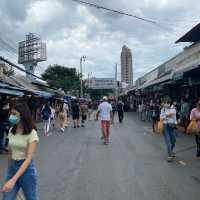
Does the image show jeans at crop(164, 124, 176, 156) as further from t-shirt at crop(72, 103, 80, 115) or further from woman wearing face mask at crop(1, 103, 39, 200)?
t-shirt at crop(72, 103, 80, 115)

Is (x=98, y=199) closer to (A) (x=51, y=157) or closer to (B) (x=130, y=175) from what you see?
(B) (x=130, y=175)

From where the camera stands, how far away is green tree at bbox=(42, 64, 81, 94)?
270ft

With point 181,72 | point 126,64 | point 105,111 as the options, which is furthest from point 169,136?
point 126,64

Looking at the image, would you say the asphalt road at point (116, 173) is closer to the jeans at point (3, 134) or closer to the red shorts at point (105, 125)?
the jeans at point (3, 134)

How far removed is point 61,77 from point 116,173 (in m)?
75.1

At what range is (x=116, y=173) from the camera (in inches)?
386

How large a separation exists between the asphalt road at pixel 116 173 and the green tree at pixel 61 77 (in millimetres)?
67493

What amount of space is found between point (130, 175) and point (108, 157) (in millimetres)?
2982

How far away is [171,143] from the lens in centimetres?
1202

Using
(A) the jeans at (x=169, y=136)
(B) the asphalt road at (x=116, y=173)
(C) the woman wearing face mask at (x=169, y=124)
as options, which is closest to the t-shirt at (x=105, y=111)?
(B) the asphalt road at (x=116, y=173)

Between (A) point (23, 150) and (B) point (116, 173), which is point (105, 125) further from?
(A) point (23, 150)

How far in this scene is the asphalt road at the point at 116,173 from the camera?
7.80 m

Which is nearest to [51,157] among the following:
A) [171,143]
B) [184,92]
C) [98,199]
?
[171,143]

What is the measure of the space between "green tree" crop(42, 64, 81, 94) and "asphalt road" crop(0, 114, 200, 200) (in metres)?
67.5
